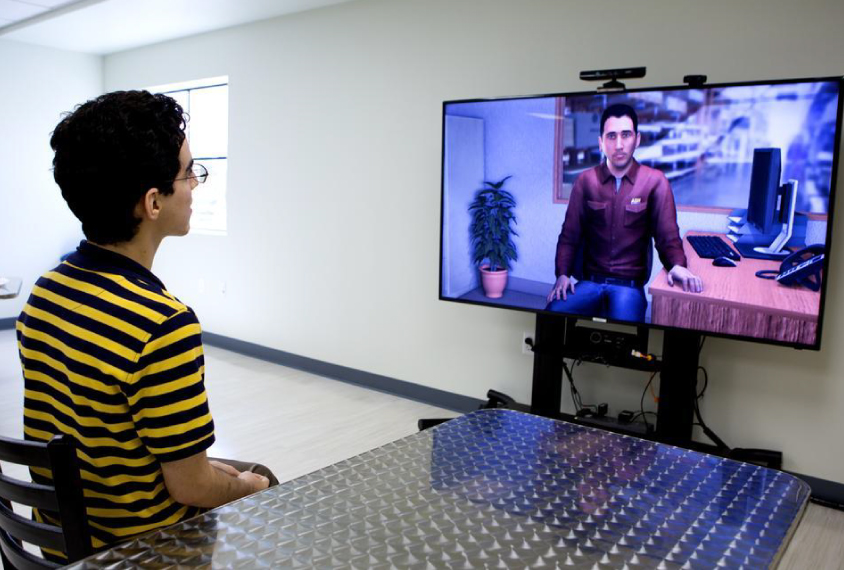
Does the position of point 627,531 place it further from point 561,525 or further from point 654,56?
point 654,56

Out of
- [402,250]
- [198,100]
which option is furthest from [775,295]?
[198,100]

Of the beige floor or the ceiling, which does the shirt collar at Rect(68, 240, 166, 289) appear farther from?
the ceiling

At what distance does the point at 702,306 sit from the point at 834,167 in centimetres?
75

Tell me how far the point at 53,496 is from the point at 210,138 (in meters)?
5.38

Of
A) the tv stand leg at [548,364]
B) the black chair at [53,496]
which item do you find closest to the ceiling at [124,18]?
the tv stand leg at [548,364]

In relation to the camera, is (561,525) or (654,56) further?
(654,56)

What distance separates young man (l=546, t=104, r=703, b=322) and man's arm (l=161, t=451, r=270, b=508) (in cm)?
226

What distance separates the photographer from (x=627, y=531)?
108cm

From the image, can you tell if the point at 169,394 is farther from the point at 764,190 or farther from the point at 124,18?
the point at 124,18

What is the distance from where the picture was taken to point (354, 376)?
15.6 ft

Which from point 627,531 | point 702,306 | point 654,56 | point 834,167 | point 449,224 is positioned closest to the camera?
point 627,531

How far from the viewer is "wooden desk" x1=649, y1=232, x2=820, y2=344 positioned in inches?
106

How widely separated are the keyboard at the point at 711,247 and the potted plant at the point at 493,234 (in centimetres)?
87

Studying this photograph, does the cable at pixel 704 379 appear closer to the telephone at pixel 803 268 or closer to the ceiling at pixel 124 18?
the telephone at pixel 803 268
